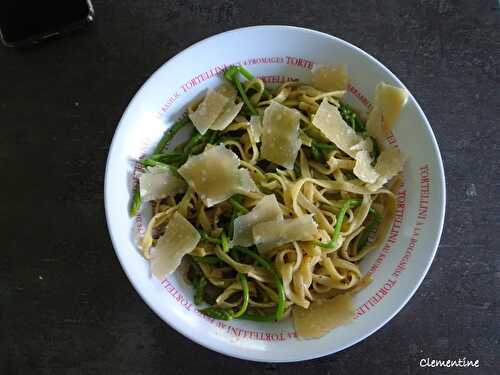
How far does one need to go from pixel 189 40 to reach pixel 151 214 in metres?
0.68

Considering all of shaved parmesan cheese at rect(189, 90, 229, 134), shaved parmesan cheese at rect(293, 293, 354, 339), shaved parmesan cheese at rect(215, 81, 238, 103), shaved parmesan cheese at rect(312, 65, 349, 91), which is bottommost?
shaved parmesan cheese at rect(293, 293, 354, 339)

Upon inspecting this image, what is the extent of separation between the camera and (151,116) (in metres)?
1.51

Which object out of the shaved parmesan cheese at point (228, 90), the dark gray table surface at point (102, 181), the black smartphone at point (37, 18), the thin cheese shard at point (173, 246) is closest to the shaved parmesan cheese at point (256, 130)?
the shaved parmesan cheese at point (228, 90)

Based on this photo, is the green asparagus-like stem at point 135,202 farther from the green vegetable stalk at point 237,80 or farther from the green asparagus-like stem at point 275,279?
the green vegetable stalk at point 237,80

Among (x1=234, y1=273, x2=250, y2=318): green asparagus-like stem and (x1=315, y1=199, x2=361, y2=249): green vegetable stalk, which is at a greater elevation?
(x1=315, y1=199, x2=361, y2=249): green vegetable stalk

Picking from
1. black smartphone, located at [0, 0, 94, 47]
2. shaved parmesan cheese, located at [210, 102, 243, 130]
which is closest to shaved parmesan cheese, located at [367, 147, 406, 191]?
shaved parmesan cheese, located at [210, 102, 243, 130]

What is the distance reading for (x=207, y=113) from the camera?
1524 millimetres

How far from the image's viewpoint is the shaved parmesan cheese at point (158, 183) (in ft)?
4.84

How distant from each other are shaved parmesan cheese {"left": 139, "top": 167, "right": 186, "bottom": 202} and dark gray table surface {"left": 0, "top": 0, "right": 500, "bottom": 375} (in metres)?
0.34

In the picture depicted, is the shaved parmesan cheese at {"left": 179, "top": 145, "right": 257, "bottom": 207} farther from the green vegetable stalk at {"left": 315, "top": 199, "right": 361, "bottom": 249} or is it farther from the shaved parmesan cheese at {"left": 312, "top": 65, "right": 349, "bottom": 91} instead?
the shaved parmesan cheese at {"left": 312, "top": 65, "right": 349, "bottom": 91}

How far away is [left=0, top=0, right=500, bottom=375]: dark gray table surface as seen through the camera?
171 cm

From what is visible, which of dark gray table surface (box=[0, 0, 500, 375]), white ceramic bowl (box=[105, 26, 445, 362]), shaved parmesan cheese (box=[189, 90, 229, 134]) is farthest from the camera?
dark gray table surface (box=[0, 0, 500, 375])

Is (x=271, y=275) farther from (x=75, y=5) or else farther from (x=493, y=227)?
(x=75, y=5)

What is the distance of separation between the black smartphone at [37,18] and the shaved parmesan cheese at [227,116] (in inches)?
26.3
